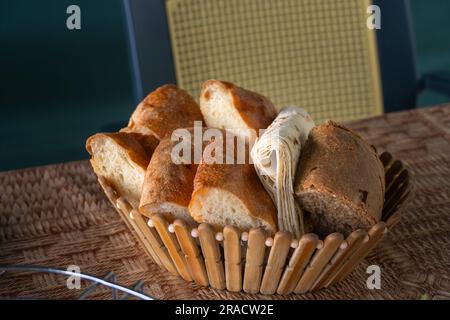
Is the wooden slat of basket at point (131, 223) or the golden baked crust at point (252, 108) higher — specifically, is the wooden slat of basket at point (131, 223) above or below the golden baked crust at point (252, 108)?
below

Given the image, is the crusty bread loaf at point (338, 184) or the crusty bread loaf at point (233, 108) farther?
the crusty bread loaf at point (233, 108)

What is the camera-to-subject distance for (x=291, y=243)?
1.98 feet

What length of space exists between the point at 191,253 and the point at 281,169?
0.11 meters

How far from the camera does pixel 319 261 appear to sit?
2.08 ft

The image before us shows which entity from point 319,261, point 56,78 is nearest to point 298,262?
point 319,261

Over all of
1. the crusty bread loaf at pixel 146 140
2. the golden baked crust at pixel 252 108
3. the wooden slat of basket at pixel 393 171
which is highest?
the golden baked crust at pixel 252 108

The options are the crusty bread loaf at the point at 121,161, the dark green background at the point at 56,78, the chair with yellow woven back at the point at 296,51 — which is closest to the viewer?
the crusty bread loaf at the point at 121,161

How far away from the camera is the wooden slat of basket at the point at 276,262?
1.97ft

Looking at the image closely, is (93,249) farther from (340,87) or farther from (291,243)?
(340,87)

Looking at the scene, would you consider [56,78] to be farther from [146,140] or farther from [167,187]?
[167,187]

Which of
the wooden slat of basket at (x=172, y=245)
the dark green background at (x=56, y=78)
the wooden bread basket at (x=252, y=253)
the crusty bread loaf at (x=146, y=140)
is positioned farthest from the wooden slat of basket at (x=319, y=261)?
the dark green background at (x=56, y=78)

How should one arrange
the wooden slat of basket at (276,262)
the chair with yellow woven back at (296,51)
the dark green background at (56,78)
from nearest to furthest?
the wooden slat of basket at (276,262)
the chair with yellow woven back at (296,51)
the dark green background at (56,78)

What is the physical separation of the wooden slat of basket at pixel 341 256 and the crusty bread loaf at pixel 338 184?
3 cm

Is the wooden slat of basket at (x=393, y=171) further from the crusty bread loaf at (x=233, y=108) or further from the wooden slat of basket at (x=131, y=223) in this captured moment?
the wooden slat of basket at (x=131, y=223)
